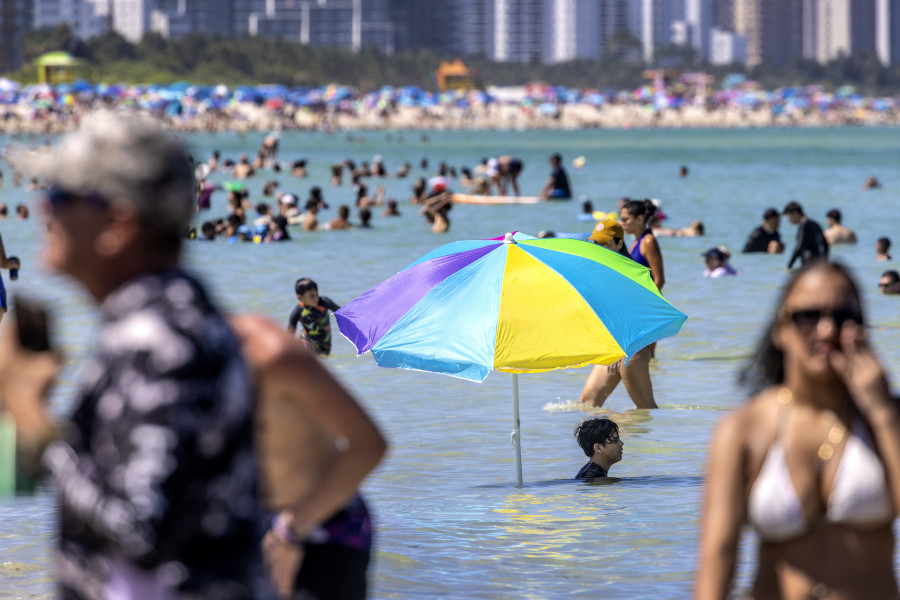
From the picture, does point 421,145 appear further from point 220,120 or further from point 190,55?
point 190,55

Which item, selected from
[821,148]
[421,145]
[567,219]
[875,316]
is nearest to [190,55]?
[421,145]

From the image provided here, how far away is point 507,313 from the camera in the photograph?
7062 millimetres

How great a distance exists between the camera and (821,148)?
9169 cm

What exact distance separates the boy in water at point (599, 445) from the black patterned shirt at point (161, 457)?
6.35m

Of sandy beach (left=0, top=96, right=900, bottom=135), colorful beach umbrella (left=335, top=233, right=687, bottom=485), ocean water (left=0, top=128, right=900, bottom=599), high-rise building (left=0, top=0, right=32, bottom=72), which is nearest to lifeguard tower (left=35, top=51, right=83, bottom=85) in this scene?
sandy beach (left=0, top=96, right=900, bottom=135)

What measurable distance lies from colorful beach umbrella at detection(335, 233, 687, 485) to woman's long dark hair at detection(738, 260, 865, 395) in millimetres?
3991

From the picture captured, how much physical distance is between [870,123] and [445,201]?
169 meters

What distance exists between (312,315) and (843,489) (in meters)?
9.56

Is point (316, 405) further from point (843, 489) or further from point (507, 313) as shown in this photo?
point (507, 313)

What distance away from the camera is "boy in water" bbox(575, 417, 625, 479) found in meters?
8.45

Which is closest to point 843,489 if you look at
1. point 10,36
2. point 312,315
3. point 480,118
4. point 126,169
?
point 126,169

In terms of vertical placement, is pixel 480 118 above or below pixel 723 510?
above

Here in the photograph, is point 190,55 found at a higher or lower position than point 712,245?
higher

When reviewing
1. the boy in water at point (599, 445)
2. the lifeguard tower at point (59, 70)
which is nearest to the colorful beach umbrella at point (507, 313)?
the boy in water at point (599, 445)
